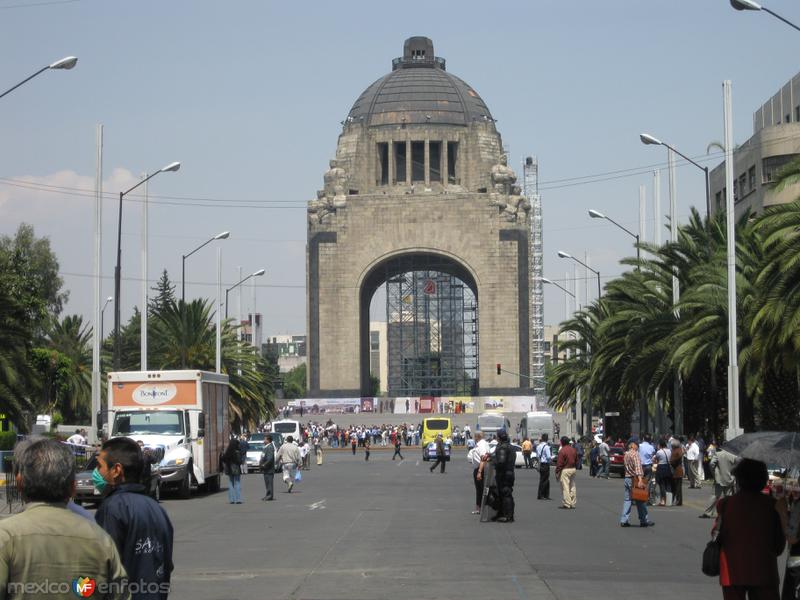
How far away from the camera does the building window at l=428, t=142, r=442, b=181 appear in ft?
324

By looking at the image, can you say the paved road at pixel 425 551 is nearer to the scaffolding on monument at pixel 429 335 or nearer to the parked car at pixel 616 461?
the parked car at pixel 616 461

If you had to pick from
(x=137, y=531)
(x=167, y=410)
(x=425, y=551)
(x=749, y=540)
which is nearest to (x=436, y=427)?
(x=167, y=410)

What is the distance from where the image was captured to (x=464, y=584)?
44.1ft

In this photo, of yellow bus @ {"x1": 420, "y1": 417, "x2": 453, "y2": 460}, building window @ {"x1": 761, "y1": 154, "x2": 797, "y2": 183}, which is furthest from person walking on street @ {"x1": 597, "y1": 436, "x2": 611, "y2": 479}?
yellow bus @ {"x1": 420, "y1": 417, "x2": 453, "y2": 460}

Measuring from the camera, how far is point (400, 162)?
100 meters

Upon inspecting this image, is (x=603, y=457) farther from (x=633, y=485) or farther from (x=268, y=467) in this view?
(x=633, y=485)

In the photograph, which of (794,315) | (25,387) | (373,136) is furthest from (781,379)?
(373,136)

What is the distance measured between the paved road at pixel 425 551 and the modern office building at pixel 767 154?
97.5 ft

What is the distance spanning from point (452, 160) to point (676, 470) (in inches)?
2872

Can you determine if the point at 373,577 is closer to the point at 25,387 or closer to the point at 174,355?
the point at 25,387

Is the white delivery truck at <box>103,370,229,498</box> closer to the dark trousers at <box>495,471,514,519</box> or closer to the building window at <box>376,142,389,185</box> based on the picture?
the dark trousers at <box>495,471,514,519</box>

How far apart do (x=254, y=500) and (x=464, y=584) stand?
1706cm

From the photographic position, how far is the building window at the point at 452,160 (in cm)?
9862

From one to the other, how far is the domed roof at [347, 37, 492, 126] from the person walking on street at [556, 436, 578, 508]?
73.0m
